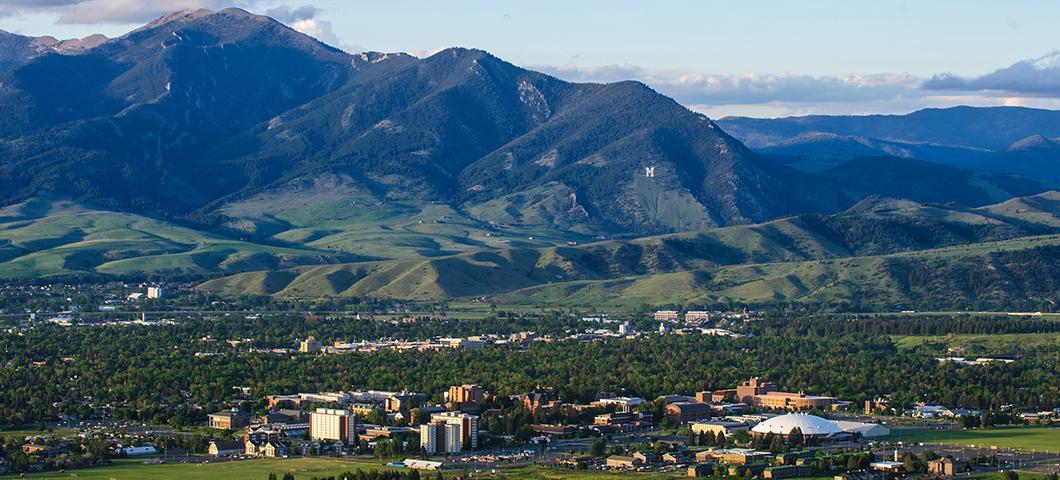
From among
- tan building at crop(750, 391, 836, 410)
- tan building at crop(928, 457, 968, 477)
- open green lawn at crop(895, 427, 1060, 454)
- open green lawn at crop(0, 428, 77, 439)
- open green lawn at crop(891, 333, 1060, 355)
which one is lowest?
open green lawn at crop(891, 333, 1060, 355)

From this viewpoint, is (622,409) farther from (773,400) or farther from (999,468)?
(999,468)

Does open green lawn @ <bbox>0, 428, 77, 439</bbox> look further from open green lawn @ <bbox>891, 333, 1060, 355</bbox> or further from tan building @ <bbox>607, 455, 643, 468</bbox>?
open green lawn @ <bbox>891, 333, 1060, 355</bbox>

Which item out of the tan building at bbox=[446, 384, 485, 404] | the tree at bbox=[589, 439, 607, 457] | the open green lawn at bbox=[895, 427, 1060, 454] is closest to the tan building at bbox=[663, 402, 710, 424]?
the tan building at bbox=[446, 384, 485, 404]

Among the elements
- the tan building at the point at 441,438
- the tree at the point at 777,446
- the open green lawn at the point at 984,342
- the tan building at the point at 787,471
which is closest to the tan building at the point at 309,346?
the open green lawn at the point at 984,342

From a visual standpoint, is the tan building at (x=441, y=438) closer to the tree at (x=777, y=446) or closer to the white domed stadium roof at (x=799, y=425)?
the tree at (x=777, y=446)

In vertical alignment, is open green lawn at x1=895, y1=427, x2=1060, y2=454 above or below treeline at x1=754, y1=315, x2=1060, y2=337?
above

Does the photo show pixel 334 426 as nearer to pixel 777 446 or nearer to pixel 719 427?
pixel 719 427

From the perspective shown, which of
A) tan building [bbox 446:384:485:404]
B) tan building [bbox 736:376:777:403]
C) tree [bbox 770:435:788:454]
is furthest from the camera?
tan building [bbox 736:376:777:403]
